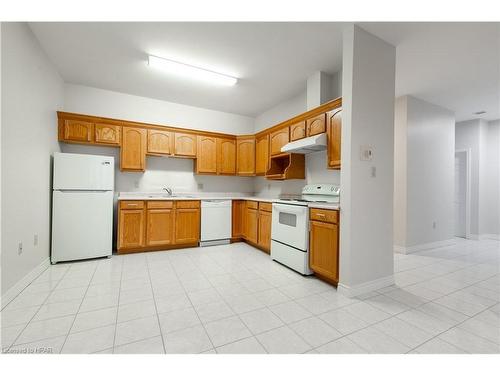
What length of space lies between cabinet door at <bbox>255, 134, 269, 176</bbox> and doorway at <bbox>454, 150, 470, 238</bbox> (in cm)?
477

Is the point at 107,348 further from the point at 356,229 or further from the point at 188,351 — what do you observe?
the point at 356,229

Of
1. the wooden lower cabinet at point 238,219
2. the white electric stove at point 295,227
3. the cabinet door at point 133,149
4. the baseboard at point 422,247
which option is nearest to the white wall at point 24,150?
the cabinet door at point 133,149

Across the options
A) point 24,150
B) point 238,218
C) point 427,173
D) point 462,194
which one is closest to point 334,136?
point 238,218

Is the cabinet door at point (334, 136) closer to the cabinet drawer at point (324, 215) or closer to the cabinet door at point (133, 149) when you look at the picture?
the cabinet drawer at point (324, 215)

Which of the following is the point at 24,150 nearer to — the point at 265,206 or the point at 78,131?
the point at 78,131

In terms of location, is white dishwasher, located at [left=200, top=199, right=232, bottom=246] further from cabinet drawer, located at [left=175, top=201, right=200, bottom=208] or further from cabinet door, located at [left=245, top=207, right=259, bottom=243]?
cabinet door, located at [left=245, top=207, right=259, bottom=243]

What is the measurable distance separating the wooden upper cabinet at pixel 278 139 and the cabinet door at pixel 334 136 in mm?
955

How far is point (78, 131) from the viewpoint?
12.2ft

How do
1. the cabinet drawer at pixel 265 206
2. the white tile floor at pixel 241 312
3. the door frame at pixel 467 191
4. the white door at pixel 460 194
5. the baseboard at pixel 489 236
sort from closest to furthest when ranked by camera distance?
1. the white tile floor at pixel 241 312
2. the cabinet drawer at pixel 265 206
3. the baseboard at pixel 489 236
4. the door frame at pixel 467 191
5. the white door at pixel 460 194

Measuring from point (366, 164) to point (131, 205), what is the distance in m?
3.38

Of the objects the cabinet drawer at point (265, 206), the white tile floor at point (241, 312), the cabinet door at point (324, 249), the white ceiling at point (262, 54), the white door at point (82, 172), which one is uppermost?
the white ceiling at point (262, 54)

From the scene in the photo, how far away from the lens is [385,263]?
2.64 m

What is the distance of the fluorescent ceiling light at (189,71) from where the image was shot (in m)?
3.12
